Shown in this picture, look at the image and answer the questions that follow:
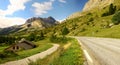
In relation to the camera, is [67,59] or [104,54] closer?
[67,59]

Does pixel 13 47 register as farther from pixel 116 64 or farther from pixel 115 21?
pixel 116 64

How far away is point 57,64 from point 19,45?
8877 centimetres

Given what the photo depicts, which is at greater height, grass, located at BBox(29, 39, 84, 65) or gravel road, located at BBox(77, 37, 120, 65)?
gravel road, located at BBox(77, 37, 120, 65)

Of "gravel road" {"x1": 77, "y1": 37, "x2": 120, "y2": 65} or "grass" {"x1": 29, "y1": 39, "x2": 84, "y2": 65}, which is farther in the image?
"grass" {"x1": 29, "y1": 39, "x2": 84, "y2": 65}

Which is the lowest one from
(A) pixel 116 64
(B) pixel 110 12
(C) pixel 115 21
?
(A) pixel 116 64

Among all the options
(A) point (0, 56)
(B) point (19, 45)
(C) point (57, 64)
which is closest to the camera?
(C) point (57, 64)

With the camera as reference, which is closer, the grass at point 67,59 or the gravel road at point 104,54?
the gravel road at point 104,54

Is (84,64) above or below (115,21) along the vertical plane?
below

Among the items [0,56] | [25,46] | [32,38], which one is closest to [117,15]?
[25,46]

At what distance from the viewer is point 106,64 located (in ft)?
39.6

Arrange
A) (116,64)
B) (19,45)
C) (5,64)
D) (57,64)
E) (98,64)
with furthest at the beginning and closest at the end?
(19,45), (5,64), (57,64), (98,64), (116,64)

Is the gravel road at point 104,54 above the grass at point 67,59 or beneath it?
above

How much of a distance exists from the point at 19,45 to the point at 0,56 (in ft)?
176

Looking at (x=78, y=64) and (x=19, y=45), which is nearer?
(x=78, y=64)
